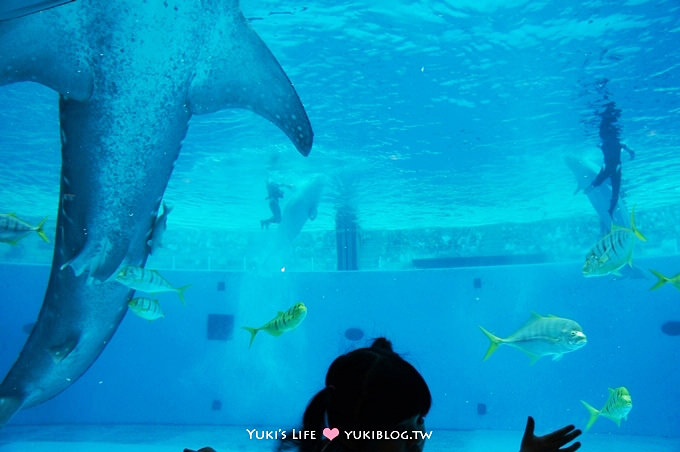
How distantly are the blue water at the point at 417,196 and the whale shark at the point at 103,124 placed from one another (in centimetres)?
499

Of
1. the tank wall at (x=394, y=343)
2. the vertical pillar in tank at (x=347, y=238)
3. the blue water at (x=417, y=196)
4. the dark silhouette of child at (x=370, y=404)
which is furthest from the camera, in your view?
the vertical pillar in tank at (x=347, y=238)

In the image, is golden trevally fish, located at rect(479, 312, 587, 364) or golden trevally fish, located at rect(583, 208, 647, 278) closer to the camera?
golden trevally fish, located at rect(583, 208, 647, 278)

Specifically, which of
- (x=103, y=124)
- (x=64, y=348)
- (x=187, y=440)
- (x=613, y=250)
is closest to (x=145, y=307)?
(x=64, y=348)

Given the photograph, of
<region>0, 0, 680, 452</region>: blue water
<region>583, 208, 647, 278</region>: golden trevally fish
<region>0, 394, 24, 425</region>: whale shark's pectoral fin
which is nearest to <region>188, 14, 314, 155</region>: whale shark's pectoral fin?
<region>0, 394, 24, 425</region>: whale shark's pectoral fin

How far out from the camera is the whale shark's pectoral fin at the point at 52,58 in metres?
3.96

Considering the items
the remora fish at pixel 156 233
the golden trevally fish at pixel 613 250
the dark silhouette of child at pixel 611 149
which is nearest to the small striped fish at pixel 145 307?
the remora fish at pixel 156 233

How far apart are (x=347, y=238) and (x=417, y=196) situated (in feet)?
17.1

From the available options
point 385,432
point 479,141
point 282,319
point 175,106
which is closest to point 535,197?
point 479,141

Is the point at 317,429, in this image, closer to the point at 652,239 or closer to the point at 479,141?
the point at 479,141

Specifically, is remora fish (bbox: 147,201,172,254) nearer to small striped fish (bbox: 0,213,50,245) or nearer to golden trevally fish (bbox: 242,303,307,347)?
golden trevally fish (bbox: 242,303,307,347)

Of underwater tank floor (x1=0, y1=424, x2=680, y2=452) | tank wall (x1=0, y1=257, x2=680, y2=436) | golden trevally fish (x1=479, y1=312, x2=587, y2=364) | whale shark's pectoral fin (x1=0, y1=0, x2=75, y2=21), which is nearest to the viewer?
whale shark's pectoral fin (x1=0, y1=0, x2=75, y2=21)

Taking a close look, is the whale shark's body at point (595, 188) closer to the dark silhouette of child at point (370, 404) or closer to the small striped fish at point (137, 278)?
the small striped fish at point (137, 278)

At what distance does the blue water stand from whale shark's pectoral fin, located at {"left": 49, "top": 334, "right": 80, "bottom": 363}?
6788 millimetres

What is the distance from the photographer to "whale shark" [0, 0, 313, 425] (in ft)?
13.6
